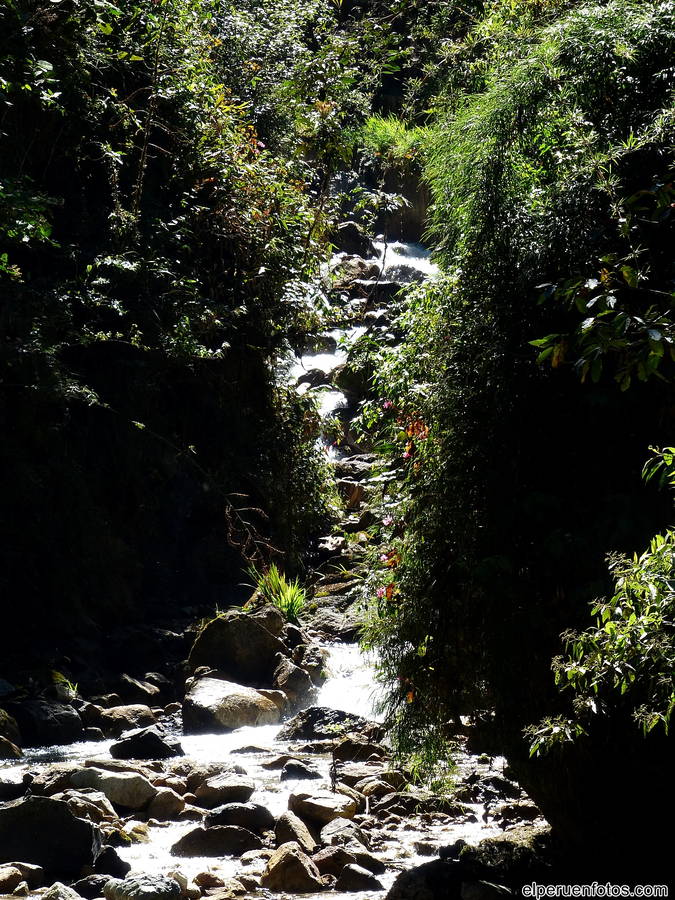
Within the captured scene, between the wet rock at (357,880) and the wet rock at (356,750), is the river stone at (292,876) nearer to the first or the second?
the wet rock at (357,880)

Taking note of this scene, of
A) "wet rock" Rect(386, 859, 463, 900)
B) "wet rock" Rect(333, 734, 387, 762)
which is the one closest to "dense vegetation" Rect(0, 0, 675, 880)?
"wet rock" Rect(386, 859, 463, 900)

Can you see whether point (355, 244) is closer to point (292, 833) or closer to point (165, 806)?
point (165, 806)

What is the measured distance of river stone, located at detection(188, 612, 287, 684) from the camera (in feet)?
30.8

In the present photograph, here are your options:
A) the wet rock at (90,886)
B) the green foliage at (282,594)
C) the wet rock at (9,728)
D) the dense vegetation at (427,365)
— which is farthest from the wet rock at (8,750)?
the green foliage at (282,594)

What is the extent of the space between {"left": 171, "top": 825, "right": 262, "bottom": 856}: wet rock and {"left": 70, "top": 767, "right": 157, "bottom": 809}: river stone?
71 centimetres

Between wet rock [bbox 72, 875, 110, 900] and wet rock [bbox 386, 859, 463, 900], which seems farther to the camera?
wet rock [bbox 72, 875, 110, 900]

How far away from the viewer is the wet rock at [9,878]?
169 inches

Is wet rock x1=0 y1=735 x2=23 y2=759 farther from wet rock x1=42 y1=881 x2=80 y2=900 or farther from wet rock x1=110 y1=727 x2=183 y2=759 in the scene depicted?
wet rock x1=42 y1=881 x2=80 y2=900

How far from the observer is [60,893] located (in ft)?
13.4

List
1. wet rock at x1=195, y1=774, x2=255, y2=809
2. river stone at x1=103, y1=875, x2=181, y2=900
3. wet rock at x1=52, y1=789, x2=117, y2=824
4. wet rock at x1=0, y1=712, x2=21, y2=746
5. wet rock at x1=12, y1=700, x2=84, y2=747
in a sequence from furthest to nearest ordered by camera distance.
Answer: wet rock at x1=12, y1=700, x2=84, y2=747 < wet rock at x1=0, y1=712, x2=21, y2=746 < wet rock at x1=195, y1=774, x2=255, y2=809 < wet rock at x1=52, y1=789, x2=117, y2=824 < river stone at x1=103, y1=875, x2=181, y2=900

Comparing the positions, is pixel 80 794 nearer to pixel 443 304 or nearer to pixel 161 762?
pixel 161 762

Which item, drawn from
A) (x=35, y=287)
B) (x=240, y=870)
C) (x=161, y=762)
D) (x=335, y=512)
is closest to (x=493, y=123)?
(x=240, y=870)

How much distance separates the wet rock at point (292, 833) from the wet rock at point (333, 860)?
0.66 feet

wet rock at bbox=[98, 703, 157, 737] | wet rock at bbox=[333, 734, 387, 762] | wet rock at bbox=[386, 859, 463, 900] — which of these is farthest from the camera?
wet rock at bbox=[98, 703, 157, 737]
